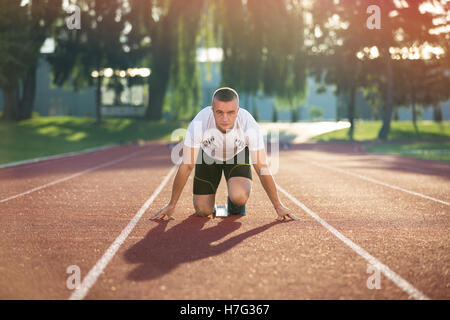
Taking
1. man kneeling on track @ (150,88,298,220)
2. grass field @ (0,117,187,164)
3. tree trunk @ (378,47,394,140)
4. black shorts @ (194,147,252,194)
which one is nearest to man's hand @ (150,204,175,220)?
man kneeling on track @ (150,88,298,220)

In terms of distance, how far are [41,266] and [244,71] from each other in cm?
3463

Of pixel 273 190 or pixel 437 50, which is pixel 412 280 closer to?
pixel 273 190

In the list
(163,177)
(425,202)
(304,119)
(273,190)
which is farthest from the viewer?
(304,119)

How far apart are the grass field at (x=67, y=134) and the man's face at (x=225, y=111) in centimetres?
1594

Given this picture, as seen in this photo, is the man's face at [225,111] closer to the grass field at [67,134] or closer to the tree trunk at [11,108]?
the grass field at [67,134]

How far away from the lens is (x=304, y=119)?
9375 centimetres

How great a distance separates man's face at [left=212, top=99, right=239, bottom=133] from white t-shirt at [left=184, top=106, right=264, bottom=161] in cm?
33

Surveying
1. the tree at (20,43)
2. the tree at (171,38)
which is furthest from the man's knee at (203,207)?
the tree at (171,38)

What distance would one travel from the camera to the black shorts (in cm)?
837

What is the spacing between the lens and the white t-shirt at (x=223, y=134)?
748 centimetres

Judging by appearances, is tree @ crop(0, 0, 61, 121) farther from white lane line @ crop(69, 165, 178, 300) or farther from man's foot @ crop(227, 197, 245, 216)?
man's foot @ crop(227, 197, 245, 216)

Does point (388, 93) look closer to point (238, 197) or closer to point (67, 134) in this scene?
point (67, 134)

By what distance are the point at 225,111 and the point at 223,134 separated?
A: 622mm
